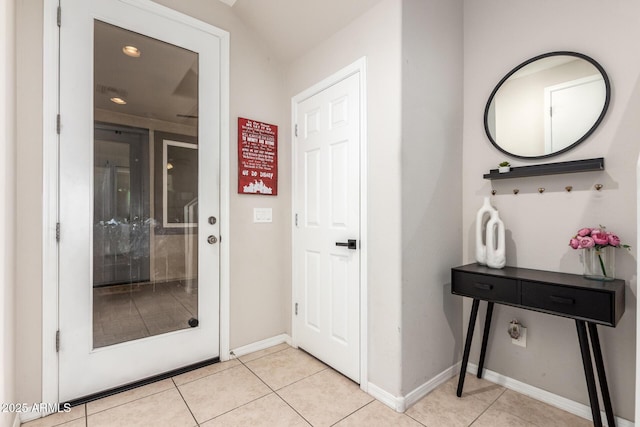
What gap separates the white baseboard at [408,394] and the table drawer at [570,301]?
787 mm

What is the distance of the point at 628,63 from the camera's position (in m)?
1.56

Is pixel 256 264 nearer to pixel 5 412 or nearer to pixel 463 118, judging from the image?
pixel 5 412

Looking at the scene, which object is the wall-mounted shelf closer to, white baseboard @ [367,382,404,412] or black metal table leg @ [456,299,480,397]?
black metal table leg @ [456,299,480,397]

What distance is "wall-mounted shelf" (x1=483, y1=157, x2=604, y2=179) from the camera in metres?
1.59

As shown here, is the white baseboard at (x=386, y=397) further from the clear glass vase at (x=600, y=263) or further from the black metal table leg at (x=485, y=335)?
the clear glass vase at (x=600, y=263)

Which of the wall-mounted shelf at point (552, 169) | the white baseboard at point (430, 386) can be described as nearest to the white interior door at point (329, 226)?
the white baseboard at point (430, 386)

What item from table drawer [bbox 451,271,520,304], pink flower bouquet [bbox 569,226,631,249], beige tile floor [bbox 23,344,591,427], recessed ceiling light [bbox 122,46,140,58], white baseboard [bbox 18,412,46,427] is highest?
recessed ceiling light [bbox 122,46,140,58]

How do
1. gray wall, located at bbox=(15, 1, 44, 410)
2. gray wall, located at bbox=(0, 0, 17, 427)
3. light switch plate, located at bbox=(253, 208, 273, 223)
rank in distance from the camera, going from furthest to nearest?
light switch plate, located at bbox=(253, 208, 273, 223)
gray wall, located at bbox=(15, 1, 44, 410)
gray wall, located at bbox=(0, 0, 17, 427)

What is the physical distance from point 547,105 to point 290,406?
235 cm

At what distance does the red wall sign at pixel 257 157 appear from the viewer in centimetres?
244

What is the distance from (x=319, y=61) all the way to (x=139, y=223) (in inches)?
68.6

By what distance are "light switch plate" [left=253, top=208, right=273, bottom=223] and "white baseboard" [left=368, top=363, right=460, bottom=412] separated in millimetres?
1458

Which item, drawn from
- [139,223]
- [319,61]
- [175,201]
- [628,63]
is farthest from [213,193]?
[628,63]

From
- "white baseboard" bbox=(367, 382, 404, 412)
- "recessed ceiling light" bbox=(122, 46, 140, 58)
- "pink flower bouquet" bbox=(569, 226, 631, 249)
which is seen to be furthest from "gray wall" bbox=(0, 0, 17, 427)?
"pink flower bouquet" bbox=(569, 226, 631, 249)
